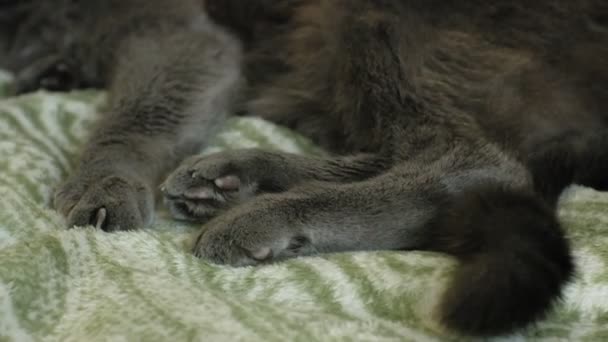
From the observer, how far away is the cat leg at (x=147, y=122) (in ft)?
3.67

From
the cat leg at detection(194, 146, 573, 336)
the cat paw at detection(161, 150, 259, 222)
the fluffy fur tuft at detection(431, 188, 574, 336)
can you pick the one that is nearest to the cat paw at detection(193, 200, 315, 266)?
the cat leg at detection(194, 146, 573, 336)

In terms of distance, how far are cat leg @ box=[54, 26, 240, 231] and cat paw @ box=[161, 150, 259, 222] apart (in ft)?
0.21

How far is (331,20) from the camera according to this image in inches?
52.6

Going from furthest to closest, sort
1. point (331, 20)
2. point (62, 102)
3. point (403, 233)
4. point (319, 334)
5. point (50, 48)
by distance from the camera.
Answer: point (50, 48)
point (62, 102)
point (331, 20)
point (403, 233)
point (319, 334)

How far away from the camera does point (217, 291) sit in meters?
0.86

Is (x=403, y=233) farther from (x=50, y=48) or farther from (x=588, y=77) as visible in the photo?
(x=50, y=48)

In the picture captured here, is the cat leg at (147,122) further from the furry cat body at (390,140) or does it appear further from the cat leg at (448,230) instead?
the cat leg at (448,230)

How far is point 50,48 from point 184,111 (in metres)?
0.60

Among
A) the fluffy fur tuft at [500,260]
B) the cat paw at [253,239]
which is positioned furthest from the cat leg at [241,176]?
the fluffy fur tuft at [500,260]

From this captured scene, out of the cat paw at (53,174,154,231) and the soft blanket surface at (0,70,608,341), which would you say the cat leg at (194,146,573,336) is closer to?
the soft blanket surface at (0,70,608,341)

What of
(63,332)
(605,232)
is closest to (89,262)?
(63,332)

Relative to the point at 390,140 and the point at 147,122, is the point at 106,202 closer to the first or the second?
the point at 147,122

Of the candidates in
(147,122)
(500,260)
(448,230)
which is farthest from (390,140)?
(147,122)

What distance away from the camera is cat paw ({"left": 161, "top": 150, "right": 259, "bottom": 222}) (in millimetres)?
1116
